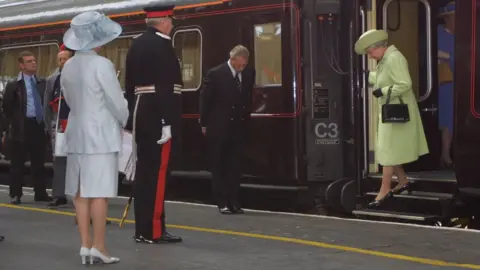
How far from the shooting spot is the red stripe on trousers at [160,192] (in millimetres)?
7941

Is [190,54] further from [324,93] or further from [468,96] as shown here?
[468,96]

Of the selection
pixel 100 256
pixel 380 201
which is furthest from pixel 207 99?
pixel 100 256

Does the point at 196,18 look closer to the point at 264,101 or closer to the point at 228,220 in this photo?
the point at 264,101

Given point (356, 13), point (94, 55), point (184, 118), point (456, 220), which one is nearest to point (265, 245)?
point (94, 55)

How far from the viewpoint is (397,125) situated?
9.69 m

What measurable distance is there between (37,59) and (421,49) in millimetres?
5973

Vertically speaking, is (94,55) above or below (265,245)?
above

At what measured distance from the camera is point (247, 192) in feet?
37.6

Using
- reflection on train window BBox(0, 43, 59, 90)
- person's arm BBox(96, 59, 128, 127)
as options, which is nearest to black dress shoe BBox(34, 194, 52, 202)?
reflection on train window BBox(0, 43, 59, 90)

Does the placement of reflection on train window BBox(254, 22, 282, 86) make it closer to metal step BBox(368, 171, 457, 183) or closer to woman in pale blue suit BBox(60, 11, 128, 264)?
metal step BBox(368, 171, 457, 183)

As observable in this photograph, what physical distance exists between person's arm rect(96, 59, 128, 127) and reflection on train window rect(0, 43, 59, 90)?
6927mm

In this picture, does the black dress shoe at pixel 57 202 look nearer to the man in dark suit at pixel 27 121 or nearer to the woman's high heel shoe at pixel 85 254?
the man in dark suit at pixel 27 121

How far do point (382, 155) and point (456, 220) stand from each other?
3.26ft

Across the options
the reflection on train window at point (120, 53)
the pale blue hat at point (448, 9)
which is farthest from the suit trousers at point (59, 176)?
the pale blue hat at point (448, 9)
